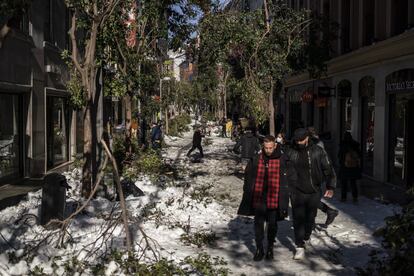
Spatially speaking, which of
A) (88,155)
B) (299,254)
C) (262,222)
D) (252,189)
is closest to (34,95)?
(88,155)

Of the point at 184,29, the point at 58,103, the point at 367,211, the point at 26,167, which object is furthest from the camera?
the point at 58,103

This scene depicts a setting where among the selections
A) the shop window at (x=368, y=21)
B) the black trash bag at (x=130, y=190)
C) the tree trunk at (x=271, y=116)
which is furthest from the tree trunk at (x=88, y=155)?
the shop window at (x=368, y=21)

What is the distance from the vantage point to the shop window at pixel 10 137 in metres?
12.9

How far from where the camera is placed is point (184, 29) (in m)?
15.6

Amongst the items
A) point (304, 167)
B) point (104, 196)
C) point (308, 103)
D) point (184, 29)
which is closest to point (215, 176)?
point (184, 29)

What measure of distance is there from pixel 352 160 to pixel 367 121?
701 cm

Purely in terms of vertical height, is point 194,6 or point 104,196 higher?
point 194,6

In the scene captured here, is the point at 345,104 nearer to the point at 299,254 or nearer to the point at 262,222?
the point at 299,254

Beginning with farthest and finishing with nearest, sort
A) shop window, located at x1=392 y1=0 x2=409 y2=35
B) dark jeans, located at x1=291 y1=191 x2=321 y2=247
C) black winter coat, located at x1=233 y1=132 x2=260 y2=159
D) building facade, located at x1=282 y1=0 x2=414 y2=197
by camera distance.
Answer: shop window, located at x1=392 y1=0 x2=409 y2=35 → black winter coat, located at x1=233 y1=132 x2=260 y2=159 → building facade, located at x1=282 y1=0 x2=414 y2=197 → dark jeans, located at x1=291 y1=191 x2=321 y2=247

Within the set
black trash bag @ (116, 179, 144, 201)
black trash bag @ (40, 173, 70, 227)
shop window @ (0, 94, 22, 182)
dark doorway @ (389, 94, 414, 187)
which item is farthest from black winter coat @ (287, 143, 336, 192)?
shop window @ (0, 94, 22, 182)

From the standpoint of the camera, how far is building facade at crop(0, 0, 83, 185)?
13070 millimetres

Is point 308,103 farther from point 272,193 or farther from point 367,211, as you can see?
point 272,193

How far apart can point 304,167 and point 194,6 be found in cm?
922

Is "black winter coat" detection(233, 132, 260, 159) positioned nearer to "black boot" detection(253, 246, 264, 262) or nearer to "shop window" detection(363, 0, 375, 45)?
"shop window" detection(363, 0, 375, 45)
